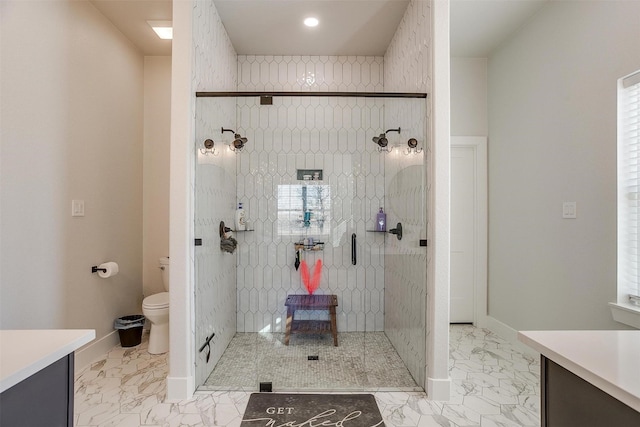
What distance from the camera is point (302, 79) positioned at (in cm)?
338

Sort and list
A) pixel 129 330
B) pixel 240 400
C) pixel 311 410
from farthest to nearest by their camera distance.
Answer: pixel 129 330, pixel 240 400, pixel 311 410

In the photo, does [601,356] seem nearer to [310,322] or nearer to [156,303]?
[310,322]

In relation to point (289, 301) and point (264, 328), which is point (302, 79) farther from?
point (264, 328)

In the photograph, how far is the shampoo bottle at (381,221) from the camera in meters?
2.91

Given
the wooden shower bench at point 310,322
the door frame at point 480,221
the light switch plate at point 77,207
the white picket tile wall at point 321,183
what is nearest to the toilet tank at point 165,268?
the white picket tile wall at point 321,183

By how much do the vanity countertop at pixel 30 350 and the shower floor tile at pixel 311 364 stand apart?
58.2 inches

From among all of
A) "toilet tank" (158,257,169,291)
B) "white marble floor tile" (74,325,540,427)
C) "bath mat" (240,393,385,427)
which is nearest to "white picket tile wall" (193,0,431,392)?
"white marble floor tile" (74,325,540,427)

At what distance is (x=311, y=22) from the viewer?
2.79 metres

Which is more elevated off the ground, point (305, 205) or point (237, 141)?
point (237, 141)

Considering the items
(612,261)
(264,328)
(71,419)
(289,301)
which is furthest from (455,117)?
(71,419)

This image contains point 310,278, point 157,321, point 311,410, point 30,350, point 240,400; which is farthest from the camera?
point 310,278

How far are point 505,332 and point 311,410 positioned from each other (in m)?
2.19

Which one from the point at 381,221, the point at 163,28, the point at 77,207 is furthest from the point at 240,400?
the point at 163,28

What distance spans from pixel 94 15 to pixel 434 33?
269 cm
